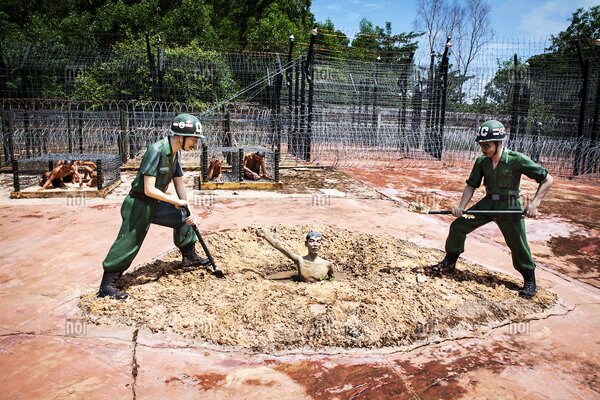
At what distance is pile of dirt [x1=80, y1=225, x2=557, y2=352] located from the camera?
11.8 ft

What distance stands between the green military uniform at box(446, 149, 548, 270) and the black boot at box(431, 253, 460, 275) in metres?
0.45

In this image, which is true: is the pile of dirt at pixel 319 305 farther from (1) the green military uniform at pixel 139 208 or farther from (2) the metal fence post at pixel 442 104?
(2) the metal fence post at pixel 442 104

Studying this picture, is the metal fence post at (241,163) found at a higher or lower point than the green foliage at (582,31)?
lower

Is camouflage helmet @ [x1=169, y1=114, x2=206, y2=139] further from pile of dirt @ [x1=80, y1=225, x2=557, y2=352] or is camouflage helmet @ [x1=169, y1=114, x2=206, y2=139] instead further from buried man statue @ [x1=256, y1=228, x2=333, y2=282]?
buried man statue @ [x1=256, y1=228, x2=333, y2=282]

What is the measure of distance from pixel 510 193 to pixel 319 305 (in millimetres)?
2196

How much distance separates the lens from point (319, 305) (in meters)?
4.06

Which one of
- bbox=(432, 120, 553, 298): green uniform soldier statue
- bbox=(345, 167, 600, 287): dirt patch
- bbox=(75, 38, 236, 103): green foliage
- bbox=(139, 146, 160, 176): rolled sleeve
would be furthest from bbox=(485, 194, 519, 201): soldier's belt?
bbox=(75, 38, 236, 103): green foliage

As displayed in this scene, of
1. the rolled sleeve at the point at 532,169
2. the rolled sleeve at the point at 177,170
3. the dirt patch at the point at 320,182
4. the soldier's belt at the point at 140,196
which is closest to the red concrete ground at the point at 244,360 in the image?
the soldier's belt at the point at 140,196

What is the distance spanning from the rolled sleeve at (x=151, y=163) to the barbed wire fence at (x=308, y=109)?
24.7 ft

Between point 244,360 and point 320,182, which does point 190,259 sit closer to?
point 244,360

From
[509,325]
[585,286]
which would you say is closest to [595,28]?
[585,286]

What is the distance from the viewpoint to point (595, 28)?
71.4 feet

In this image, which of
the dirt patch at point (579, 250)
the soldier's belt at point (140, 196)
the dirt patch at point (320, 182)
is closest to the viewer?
the soldier's belt at point (140, 196)

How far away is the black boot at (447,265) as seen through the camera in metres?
4.92
